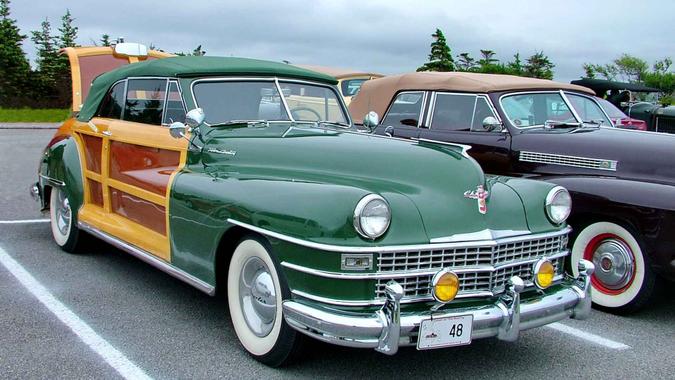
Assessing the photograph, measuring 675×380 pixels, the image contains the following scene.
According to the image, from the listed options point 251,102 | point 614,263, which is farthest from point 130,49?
point 614,263

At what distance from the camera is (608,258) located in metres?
4.99

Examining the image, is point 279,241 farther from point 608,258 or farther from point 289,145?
point 608,258

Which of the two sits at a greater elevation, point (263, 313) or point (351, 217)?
point (351, 217)

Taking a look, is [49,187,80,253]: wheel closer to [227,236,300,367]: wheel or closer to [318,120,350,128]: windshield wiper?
[318,120,350,128]: windshield wiper

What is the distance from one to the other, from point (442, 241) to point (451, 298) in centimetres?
28

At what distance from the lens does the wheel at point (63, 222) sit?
5.95m

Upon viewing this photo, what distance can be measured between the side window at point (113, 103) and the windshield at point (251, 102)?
1.19 meters

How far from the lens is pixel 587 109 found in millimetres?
6637

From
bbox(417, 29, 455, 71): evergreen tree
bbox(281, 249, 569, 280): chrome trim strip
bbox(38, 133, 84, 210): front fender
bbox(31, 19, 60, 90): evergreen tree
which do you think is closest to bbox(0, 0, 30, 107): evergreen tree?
bbox(31, 19, 60, 90): evergreen tree

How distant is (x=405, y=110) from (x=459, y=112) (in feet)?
2.48

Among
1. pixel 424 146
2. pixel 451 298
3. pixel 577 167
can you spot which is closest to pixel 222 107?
pixel 424 146

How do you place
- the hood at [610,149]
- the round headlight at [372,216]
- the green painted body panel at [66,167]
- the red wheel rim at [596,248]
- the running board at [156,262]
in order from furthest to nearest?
1. the green painted body panel at [66,167]
2. the hood at [610,149]
3. the red wheel rim at [596,248]
4. the running board at [156,262]
5. the round headlight at [372,216]

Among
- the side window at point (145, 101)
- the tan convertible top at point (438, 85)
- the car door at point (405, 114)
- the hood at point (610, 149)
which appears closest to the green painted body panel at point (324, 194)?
the side window at point (145, 101)

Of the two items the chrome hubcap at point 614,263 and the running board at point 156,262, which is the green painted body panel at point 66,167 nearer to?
the running board at point 156,262
